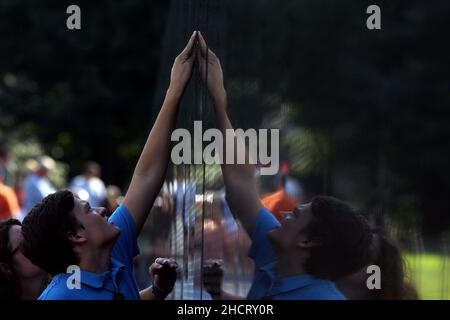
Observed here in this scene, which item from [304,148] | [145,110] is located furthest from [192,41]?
[145,110]

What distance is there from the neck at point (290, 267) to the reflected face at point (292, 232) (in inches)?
1.2

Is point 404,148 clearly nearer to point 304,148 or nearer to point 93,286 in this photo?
point 304,148

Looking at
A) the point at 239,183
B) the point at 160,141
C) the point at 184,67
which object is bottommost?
the point at 239,183

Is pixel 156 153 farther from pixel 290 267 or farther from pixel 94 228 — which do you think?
pixel 290 267

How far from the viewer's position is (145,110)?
66.2ft

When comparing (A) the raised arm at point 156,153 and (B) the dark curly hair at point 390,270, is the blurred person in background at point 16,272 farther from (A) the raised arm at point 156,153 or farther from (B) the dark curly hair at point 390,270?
(B) the dark curly hair at point 390,270

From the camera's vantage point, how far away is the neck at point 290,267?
3.18 meters

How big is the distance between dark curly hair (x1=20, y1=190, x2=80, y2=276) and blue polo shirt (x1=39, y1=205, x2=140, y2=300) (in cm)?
5

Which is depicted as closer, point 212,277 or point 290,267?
point 290,267

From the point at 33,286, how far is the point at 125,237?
2.01 feet

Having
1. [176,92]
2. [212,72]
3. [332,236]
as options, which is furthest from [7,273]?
[332,236]

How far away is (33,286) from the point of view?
3.97 m

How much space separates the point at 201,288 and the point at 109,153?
60.1ft

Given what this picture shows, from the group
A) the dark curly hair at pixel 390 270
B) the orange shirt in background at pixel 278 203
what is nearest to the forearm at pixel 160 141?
the orange shirt in background at pixel 278 203
